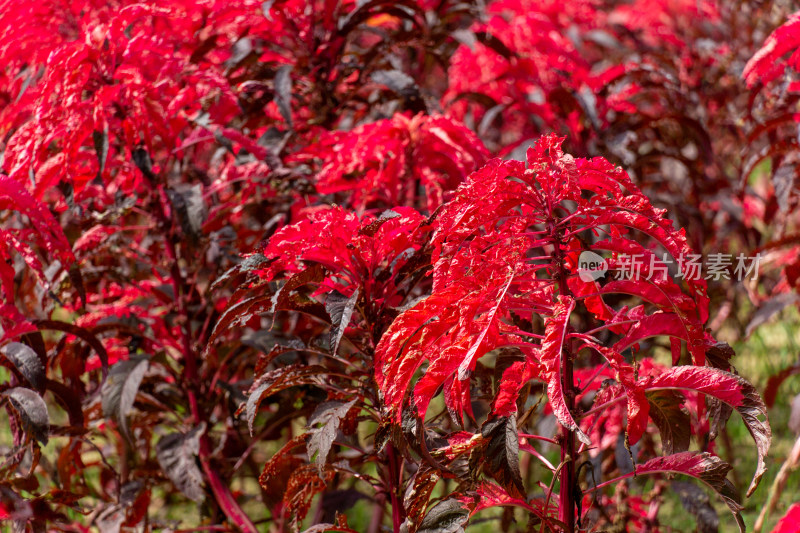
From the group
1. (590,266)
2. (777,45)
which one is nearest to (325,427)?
(590,266)

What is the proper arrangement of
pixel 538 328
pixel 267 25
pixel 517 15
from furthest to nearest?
pixel 517 15 < pixel 267 25 < pixel 538 328

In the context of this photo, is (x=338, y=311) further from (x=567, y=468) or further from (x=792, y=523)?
(x=792, y=523)

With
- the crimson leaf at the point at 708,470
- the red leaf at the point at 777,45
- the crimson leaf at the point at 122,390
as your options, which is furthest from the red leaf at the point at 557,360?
the crimson leaf at the point at 122,390

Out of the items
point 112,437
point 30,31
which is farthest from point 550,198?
point 112,437

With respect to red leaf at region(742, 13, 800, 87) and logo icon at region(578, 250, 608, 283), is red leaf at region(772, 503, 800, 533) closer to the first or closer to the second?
logo icon at region(578, 250, 608, 283)

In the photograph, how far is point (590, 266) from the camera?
3.79 ft

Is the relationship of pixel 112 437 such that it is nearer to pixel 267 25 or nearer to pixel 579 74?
pixel 267 25

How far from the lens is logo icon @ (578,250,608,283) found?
3.66 ft

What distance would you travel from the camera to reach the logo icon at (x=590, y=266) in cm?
112

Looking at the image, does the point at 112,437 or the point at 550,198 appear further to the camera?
the point at 112,437

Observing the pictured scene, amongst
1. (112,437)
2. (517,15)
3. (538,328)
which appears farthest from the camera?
(517,15)

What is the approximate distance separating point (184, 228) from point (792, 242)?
1.44 metres

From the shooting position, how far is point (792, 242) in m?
1.94

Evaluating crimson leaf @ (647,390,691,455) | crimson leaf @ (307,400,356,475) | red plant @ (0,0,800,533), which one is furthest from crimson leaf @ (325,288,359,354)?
crimson leaf @ (647,390,691,455)
